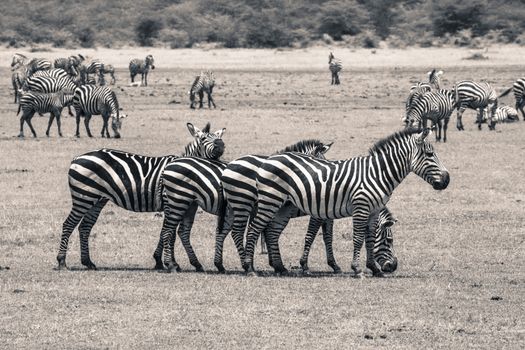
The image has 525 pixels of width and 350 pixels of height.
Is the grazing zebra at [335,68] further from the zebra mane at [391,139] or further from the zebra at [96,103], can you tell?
the zebra mane at [391,139]

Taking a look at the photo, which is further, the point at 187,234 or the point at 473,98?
the point at 473,98

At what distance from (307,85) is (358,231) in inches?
1317

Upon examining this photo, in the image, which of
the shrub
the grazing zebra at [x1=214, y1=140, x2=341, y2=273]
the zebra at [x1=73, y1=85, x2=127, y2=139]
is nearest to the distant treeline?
the shrub

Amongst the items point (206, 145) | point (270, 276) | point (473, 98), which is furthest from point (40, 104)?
point (270, 276)

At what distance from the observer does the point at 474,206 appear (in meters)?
17.7

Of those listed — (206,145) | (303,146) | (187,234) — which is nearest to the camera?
(187,234)

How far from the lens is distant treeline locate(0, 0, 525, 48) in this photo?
227 feet

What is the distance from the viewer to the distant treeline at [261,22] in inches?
2721

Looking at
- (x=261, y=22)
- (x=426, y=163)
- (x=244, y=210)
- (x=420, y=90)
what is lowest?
(x=244, y=210)

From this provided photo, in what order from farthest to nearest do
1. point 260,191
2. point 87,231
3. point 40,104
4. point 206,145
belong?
point 40,104 → point 206,145 → point 87,231 → point 260,191

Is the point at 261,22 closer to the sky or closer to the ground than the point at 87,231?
closer to the sky

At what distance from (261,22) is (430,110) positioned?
45561 mm

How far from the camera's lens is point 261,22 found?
7212 centimetres

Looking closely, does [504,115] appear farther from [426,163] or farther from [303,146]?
[426,163]
